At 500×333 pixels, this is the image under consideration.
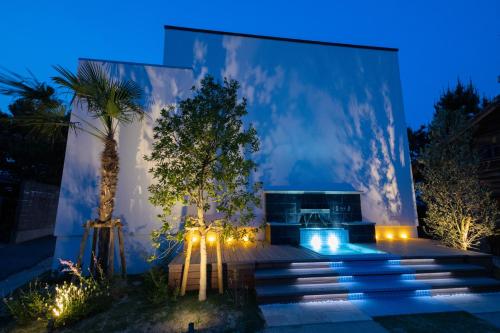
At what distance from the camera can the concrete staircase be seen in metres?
5.09

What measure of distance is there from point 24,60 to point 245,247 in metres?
147

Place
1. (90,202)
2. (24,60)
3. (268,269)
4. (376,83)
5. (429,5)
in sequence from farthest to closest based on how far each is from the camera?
(24,60) → (429,5) → (376,83) → (90,202) → (268,269)

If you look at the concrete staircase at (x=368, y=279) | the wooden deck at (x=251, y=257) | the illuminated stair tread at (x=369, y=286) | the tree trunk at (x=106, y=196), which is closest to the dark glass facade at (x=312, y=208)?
the wooden deck at (x=251, y=257)

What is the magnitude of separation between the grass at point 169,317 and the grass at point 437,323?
2.32 meters

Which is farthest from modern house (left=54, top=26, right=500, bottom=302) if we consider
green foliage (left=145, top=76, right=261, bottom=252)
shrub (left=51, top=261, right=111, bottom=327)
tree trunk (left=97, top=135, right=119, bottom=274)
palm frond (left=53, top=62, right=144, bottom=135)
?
palm frond (left=53, top=62, right=144, bottom=135)

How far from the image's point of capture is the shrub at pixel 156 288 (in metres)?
4.89

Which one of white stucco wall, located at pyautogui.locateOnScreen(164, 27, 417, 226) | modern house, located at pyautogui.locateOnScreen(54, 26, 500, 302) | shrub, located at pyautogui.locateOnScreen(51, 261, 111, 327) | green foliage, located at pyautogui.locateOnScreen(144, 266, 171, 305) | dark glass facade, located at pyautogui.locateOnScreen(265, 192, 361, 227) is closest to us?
shrub, located at pyautogui.locateOnScreen(51, 261, 111, 327)

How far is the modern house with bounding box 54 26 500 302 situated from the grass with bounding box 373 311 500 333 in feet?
2.88

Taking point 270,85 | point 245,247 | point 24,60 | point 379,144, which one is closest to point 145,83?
point 270,85

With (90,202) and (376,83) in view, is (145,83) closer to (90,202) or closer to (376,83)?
(90,202)

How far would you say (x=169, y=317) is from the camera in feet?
14.1

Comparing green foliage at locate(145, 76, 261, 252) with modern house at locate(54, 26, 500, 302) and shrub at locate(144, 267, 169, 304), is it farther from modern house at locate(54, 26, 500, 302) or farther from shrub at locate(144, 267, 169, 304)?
modern house at locate(54, 26, 500, 302)

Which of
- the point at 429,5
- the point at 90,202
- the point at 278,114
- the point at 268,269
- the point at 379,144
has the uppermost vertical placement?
the point at 429,5

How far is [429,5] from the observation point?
85.9 metres
